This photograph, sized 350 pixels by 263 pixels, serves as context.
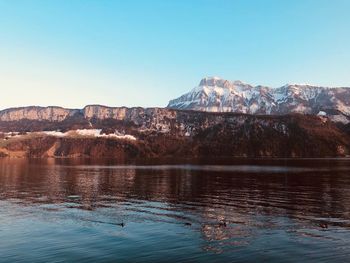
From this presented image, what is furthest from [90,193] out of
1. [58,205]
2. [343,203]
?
[343,203]

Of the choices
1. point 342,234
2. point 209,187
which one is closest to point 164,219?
point 342,234

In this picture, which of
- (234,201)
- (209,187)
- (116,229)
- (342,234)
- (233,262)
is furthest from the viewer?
(209,187)

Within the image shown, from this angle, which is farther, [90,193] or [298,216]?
[90,193]

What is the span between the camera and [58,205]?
8738 cm

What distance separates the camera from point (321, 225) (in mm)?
61938

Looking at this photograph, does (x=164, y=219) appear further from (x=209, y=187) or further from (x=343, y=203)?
(x=209, y=187)

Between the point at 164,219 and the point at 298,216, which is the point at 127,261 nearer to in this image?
the point at 164,219

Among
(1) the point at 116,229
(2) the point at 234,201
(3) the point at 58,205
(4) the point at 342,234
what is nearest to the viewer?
(4) the point at 342,234

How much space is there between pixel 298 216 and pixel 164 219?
24933 millimetres

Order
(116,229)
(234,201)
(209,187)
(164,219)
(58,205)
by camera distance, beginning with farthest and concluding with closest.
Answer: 1. (209,187)
2. (234,201)
3. (58,205)
4. (164,219)
5. (116,229)

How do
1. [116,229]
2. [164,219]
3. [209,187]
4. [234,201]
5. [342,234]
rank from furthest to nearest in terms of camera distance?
[209,187] → [234,201] → [164,219] → [116,229] → [342,234]

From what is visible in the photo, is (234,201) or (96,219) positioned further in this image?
(234,201)

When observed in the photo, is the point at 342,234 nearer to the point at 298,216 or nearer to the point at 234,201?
the point at 298,216

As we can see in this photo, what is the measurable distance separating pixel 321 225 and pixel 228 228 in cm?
1495
